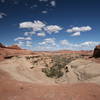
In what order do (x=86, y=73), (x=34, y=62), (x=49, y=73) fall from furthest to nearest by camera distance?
1. (x=34, y=62)
2. (x=49, y=73)
3. (x=86, y=73)

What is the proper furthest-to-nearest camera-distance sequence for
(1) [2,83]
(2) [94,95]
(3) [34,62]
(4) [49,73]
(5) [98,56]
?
(3) [34,62]
(5) [98,56]
(4) [49,73]
(1) [2,83]
(2) [94,95]

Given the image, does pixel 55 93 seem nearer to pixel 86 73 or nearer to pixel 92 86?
pixel 92 86

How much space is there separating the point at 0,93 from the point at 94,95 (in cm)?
553

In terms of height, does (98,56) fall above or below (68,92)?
above

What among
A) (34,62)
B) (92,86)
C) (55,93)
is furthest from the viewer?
(34,62)

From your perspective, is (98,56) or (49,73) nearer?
(49,73)

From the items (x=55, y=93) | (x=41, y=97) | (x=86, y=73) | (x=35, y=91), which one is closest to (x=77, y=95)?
(x=55, y=93)

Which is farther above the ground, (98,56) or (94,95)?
(98,56)

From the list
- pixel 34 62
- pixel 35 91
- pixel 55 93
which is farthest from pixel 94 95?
pixel 34 62

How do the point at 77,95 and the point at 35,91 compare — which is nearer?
the point at 77,95

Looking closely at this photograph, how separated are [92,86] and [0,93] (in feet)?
18.8

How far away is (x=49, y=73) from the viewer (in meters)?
19.5

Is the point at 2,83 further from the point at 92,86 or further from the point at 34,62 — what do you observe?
the point at 34,62

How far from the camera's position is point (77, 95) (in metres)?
7.84
